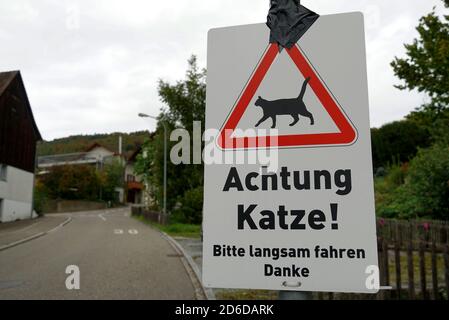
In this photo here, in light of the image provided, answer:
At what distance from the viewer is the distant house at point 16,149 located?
27.1 meters

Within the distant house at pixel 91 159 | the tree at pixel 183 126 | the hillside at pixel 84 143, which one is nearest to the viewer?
the tree at pixel 183 126

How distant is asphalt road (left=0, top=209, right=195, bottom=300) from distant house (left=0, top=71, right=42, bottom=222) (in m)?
12.6

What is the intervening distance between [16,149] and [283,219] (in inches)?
1235

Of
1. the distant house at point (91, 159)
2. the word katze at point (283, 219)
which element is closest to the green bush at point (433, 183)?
the word katze at point (283, 219)

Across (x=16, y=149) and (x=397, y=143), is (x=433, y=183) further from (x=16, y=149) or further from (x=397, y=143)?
(x=16, y=149)

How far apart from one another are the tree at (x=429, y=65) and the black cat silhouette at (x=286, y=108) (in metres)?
10.2

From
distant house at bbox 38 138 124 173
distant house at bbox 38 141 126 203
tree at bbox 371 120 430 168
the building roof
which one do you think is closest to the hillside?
distant house at bbox 38 138 124 173

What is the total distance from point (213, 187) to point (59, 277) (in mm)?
9228

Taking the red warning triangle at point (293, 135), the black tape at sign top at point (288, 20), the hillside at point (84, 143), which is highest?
the hillside at point (84, 143)

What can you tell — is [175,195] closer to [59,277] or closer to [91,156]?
[59,277]

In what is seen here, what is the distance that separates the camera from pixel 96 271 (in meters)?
10.3

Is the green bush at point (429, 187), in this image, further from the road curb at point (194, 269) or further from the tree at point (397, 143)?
the tree at point (397, 143)

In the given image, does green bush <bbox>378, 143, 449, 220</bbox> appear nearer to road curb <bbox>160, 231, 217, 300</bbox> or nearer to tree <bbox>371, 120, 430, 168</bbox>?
road curb <bbox>160, 231, 217, 300</bbox>
